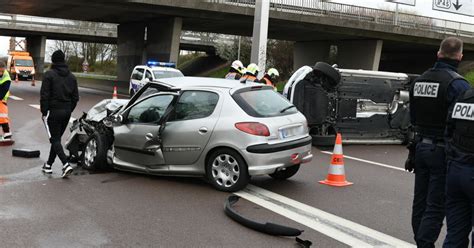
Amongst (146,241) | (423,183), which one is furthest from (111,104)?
Result: (423,183)

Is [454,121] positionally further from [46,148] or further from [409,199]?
[46,148]

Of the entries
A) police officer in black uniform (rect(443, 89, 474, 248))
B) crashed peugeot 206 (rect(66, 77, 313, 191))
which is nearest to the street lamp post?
crashed peugeot 206 (rect(66, 77, 313, 191))

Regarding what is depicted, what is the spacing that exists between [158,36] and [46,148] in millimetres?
23477

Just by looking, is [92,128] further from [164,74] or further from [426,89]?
[164,74]

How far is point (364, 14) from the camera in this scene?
1291 inches

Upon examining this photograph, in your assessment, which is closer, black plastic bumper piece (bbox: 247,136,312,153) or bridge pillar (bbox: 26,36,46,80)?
black plastic bumper piece (bbox: 247,136,312,153)

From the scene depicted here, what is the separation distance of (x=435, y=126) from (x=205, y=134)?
332 cm

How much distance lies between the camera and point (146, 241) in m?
4.61

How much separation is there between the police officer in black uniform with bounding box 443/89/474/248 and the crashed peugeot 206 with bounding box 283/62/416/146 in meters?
7.24

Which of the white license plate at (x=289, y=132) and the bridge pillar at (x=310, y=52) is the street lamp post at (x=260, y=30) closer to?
the white license plate at (x=289, y=132)

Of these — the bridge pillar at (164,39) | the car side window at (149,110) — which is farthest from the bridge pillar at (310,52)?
the car side window at (149,110)

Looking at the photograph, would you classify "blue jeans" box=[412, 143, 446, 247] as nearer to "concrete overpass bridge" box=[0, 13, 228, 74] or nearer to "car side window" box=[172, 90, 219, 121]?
"car side window" box=[172, 90, 219, 121]

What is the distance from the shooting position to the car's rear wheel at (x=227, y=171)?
6.43 metres

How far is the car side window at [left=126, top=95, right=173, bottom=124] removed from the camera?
23.4 ft
